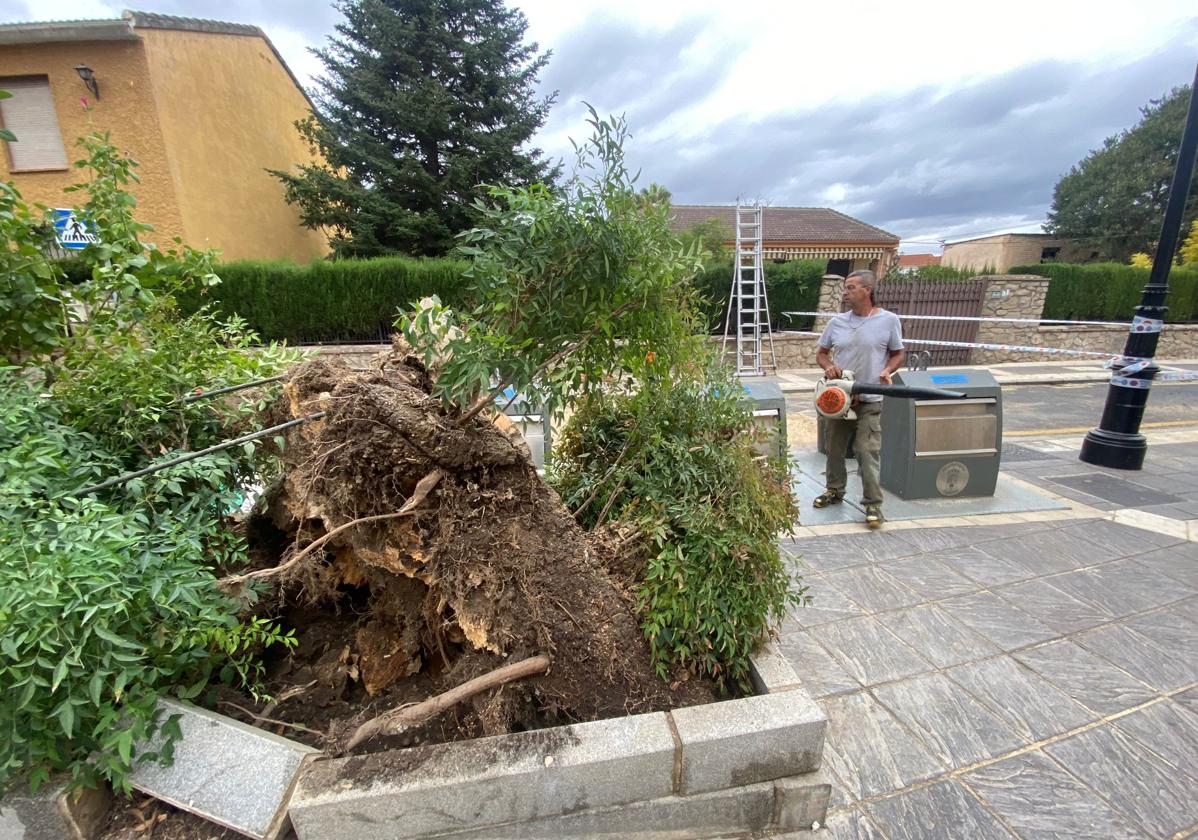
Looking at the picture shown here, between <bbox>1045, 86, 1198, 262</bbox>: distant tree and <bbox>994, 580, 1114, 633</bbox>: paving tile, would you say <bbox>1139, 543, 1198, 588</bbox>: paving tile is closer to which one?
<bbox>994, 580, 1114, 633</bbox>: paving tile

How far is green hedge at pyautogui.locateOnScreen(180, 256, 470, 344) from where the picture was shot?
9.48 metres

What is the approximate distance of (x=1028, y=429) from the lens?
6.98 meters

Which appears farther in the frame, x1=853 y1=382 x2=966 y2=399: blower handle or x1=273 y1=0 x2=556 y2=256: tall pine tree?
x1=273 y1=0 x2=556 y2=256: tall pine tree

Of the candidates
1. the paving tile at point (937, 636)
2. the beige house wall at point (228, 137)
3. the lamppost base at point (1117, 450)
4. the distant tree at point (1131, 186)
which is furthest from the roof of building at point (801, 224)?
the distant tree at point (1131, 186)

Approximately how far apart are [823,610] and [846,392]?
5.22ft

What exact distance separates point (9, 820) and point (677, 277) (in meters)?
2.56

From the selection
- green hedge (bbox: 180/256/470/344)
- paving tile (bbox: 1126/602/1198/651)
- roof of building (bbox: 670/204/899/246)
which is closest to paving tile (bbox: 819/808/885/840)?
paving tile (bbox: 1126/602/1198/651)

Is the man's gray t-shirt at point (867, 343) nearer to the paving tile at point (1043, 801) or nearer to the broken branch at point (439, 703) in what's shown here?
the paving tile at point (1043, 801)

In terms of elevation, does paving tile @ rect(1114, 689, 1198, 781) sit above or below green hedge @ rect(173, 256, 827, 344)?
below

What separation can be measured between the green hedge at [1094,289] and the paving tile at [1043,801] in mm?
16126

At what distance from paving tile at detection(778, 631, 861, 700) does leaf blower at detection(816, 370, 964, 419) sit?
1681 mm

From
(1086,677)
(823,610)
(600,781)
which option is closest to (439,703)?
(600,781)

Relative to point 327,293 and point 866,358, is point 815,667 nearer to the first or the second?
point 866,358

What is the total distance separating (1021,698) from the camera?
2.21m
